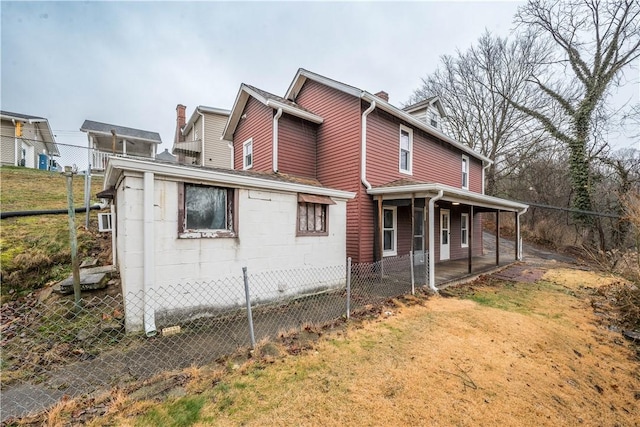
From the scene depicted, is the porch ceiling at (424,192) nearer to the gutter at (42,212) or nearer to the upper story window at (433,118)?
the upper story window at (433,118)

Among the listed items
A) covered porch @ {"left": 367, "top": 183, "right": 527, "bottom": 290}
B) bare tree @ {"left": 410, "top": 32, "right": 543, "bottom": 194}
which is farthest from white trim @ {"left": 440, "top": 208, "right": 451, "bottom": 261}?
bare tree @ {"left": 410, "top": 32, "right": 543, "bottom": 194}

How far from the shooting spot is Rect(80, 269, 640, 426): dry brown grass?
8.17ft

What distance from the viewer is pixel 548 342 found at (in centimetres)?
419

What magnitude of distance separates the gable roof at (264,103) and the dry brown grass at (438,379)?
7.04 meters

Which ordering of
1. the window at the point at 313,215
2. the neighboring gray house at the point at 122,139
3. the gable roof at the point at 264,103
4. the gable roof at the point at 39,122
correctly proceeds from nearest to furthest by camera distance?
the window at the point at 313,215
the gable roof at the point at 264,103
the gable roof at the point at 39,122
the neighboring gray house at the point at 122,139

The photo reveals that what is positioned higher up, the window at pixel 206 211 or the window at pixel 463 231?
the window at pixel 206 211

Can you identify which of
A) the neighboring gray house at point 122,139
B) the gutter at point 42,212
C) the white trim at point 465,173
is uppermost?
the neighboring gray house at point 122,139

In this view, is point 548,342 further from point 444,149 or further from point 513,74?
point 513,74

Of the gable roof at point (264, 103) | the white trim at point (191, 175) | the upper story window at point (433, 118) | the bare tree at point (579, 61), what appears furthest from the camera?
the bare tree at point (579, 61)

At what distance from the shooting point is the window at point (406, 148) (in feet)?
31.0

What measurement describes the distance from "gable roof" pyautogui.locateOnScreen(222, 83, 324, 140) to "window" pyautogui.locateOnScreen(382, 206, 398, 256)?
4273mm

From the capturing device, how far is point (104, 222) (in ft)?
26.7

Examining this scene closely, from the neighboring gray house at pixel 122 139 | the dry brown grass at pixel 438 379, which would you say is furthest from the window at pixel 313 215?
the neighboring gray house at pixel 122 139

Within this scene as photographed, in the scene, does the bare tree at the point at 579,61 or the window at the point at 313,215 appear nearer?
the window at the point at 313,215
